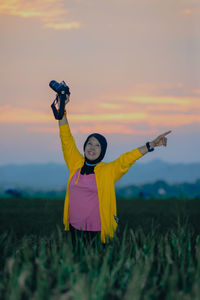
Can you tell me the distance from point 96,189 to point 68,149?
648 mm

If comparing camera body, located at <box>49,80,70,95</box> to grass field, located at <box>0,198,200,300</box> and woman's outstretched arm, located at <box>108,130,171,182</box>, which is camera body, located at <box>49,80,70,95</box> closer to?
woman's outstretched arm, located at <box>108,130,171,182</box>

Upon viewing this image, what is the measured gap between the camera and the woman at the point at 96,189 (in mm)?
4510

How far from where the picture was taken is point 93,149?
4660mm

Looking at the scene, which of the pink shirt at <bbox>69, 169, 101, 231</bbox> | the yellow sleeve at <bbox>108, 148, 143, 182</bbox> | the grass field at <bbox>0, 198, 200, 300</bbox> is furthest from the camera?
the pink shirt at <bbox>69, 169, 101, 231</bbox>

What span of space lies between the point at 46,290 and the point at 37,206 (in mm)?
10087

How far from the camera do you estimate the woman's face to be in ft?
15.3

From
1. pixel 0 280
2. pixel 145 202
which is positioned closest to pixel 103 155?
pixel 0 280

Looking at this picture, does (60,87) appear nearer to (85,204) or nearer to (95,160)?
(95,160)

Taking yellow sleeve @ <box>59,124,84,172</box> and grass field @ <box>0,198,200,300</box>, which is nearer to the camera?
grass field @ <box>0,198,200,300</box>

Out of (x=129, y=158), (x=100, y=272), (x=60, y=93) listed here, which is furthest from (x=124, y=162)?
(x=100, y=272)

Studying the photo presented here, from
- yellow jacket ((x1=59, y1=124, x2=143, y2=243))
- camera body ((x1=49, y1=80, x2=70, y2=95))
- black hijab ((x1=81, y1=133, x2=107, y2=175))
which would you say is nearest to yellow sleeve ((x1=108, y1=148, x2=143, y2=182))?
yellow jacket ((x1=59, y1=124, x2=143, y2=243))

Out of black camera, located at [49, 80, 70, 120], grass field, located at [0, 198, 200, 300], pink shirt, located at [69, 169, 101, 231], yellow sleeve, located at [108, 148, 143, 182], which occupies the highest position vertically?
black camera, located at [49, 80, 70, 120]

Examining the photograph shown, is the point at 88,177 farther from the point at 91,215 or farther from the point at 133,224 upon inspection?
the point at 133,224

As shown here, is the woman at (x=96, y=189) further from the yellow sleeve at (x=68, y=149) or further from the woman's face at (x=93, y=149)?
the yellow sleeve at (x=68, y=149)
